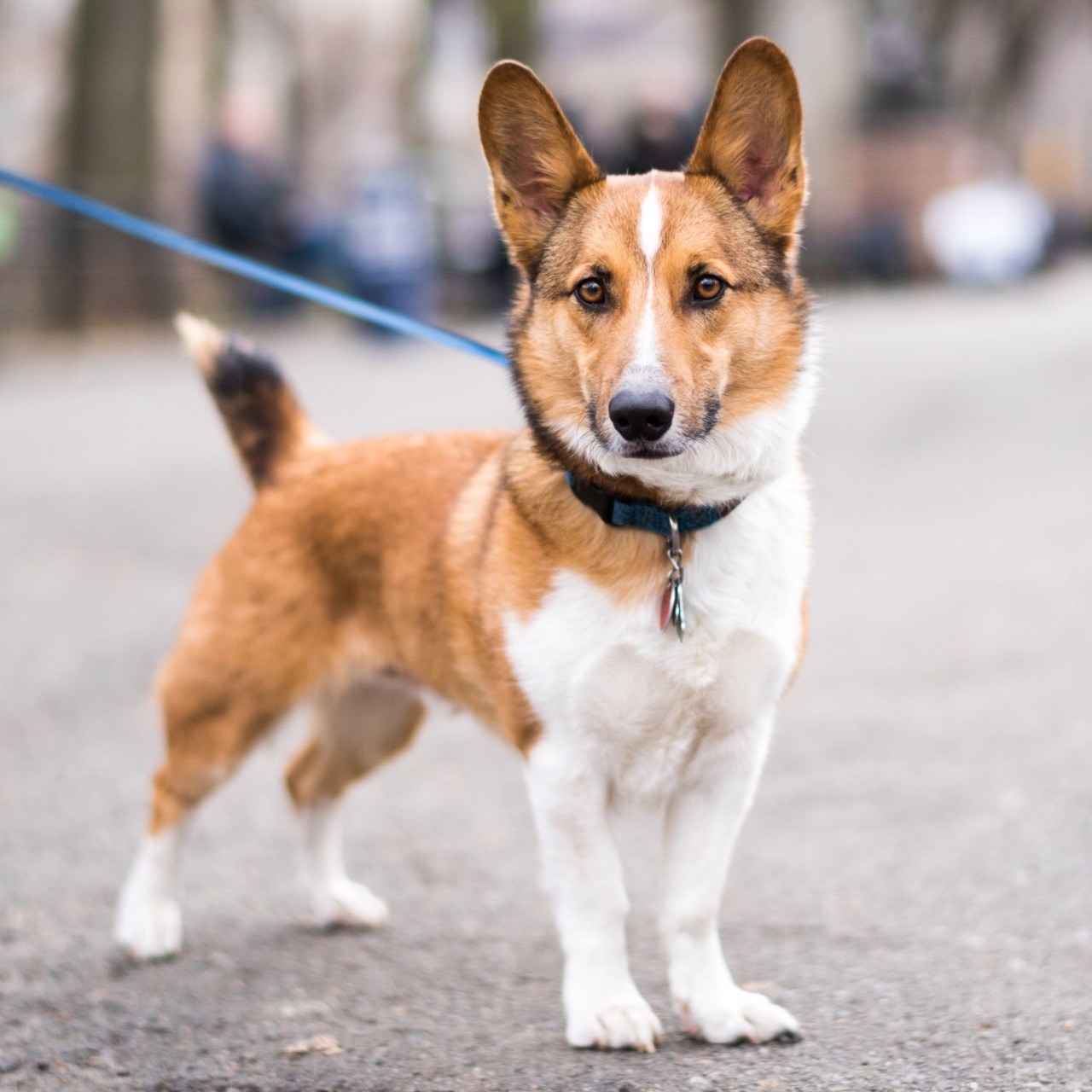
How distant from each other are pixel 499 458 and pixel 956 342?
45.0ft

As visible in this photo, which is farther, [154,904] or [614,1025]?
[154,904]

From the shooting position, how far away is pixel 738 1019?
3594 mm

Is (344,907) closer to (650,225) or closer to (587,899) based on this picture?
(587,899)

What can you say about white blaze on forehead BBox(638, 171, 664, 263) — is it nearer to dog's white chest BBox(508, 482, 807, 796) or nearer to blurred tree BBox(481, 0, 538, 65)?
dog's white chest BBox(508, 482, 807, 796)

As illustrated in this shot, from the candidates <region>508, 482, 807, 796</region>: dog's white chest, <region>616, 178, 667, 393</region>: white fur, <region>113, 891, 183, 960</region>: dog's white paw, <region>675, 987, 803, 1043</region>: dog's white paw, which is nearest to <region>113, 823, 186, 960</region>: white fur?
<region>113, 891, 183, 960</region>: dog's white paw

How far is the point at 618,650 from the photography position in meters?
3.46

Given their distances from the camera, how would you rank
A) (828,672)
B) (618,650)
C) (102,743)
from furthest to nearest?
(828,672)
(102,743)
(618,650)

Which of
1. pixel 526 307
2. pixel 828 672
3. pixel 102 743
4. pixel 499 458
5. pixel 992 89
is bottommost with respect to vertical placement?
pixel 102 743

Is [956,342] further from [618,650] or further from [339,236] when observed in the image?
[618,650]

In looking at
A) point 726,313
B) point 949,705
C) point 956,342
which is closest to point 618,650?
point 726,313

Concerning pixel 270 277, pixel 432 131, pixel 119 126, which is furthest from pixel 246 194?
pixel 432 131

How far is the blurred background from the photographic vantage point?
17.4 meters

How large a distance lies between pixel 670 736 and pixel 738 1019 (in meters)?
0.67

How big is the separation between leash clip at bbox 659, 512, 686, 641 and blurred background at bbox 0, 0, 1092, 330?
6.93 ft
